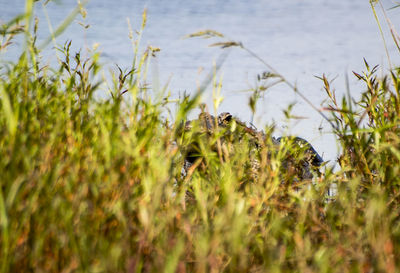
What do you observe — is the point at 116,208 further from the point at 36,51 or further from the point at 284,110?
the point at 36,51

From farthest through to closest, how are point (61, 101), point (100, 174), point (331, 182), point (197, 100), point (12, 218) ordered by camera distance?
point (331, 182) → point (61, 101) → point (197, 100) → point (100, 174) → point (12, 218)

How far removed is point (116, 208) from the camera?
1.36m

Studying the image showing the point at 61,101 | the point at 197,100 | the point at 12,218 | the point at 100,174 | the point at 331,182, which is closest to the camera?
the point at 12,218

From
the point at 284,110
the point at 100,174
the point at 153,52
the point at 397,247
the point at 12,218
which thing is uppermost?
the point at 153,52

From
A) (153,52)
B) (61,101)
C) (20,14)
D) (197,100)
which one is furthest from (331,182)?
(20,14)

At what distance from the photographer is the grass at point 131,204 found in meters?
1.23

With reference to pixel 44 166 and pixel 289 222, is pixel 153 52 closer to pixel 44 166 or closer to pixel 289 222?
pixel 44 166

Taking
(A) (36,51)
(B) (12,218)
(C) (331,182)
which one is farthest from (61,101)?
(C) (331,182)

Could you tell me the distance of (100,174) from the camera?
144cm

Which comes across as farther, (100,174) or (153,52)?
(153,52)

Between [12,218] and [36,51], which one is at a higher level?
[36,51]

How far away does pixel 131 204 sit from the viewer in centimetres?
130

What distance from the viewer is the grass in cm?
123

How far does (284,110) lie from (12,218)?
126 centimetres
